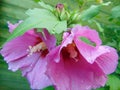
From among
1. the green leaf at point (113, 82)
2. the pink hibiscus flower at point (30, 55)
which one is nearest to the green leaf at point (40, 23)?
the pink hibiscus flower at point (30, 55)

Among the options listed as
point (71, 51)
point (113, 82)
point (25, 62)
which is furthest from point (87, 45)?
point (113, 82)

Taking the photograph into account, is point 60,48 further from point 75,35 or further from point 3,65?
point 3,65

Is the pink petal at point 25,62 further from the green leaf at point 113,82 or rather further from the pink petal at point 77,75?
the green leaf at point 113,82

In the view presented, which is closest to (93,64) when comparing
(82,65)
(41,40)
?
(82,65)

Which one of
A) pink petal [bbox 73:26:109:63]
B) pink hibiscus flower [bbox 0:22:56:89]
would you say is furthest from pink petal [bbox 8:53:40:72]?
pink petal [bbox 73:26:109:63]

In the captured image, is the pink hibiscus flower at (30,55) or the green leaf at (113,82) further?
the green leaf at (113,82)
